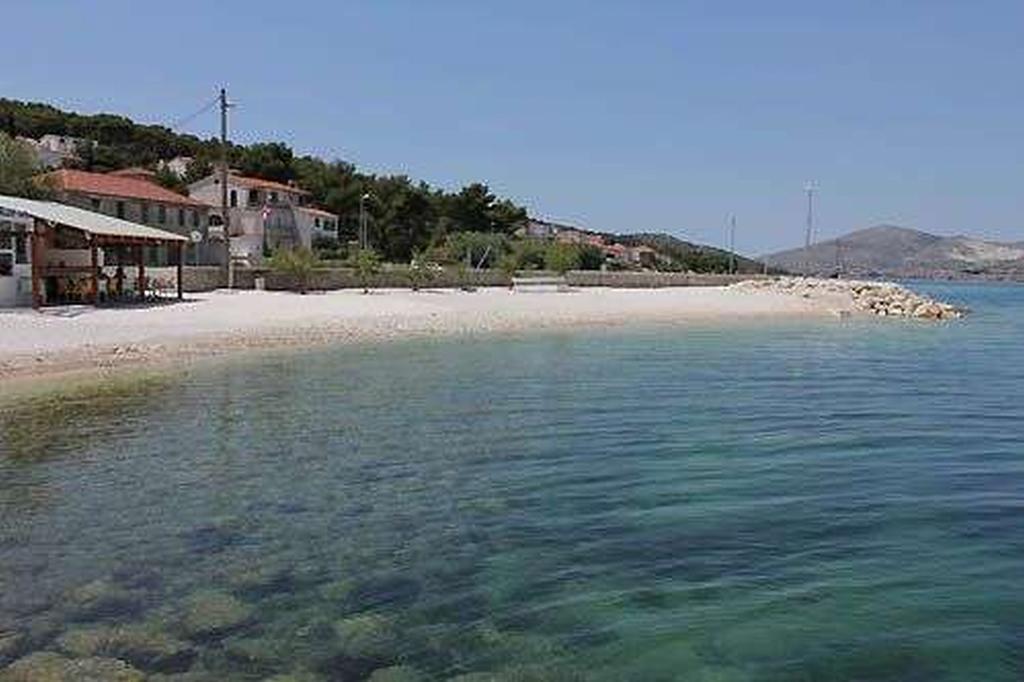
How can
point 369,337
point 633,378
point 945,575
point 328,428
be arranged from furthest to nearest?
point 369,337 < point 633,378 < point 328,428 < point 945,575

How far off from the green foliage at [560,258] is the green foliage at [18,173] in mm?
41182

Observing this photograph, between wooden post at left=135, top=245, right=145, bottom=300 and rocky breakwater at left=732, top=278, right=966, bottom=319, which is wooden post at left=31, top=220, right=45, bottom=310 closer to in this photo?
wooden post at left=135, top=245, right=145, bottom=300

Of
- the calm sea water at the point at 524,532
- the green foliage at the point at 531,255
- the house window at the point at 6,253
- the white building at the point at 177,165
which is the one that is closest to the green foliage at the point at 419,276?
the house window at the point at 6,253

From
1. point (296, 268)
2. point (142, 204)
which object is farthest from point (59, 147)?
point (296, 268)

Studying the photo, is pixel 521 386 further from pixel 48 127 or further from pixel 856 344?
pixel 48 127

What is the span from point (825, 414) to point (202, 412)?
11.8m

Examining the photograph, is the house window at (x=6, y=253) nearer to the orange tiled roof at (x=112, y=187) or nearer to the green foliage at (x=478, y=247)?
the orange tiled roof at (x=112, y=187)

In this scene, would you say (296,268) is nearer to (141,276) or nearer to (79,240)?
(141,276)

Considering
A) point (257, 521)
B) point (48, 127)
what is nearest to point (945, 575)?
point (257, 521)

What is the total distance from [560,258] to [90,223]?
179 ft

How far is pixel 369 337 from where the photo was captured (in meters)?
39.2

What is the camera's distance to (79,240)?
43.4 meters

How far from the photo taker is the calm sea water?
25.0 feet

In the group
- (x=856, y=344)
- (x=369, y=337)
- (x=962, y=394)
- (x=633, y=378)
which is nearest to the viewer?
(x=962, y=394)
